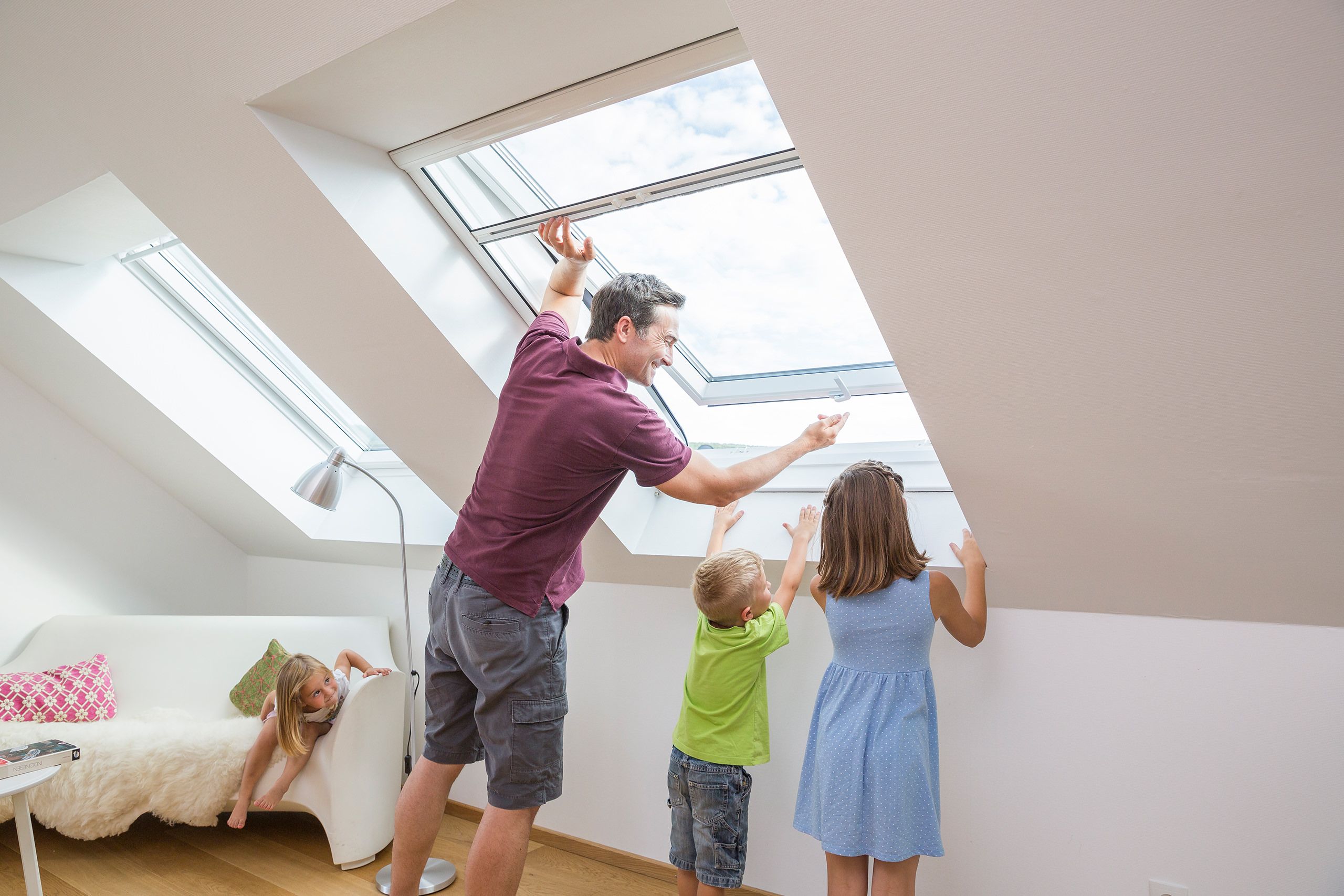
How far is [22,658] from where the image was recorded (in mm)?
3273

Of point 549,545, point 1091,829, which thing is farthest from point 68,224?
point 1091,829

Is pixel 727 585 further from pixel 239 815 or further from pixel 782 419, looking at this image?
pixel 239 815

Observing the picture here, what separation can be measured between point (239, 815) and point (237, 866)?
0.56 ft

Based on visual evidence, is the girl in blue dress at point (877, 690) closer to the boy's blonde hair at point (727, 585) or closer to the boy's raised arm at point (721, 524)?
the boy's blonde hair at point (727, 585)

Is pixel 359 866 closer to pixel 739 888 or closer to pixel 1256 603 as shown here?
pixel 739 888

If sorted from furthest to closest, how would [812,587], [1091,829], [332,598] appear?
1. [332,598]
2. [812,587]
3. [1091,829]

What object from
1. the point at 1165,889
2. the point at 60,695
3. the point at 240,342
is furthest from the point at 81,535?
the point at 1165,889

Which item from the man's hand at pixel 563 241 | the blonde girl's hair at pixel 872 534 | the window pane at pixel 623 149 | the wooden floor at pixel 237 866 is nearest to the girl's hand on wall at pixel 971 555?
the blonde girl's hair at pixel 872 534

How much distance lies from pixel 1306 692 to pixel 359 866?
2.63m

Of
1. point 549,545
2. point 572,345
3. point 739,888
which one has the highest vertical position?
point 572,345

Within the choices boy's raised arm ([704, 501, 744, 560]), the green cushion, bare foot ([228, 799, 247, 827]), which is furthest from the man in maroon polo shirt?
the green cushion

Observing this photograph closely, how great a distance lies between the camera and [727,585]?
6.35 feet

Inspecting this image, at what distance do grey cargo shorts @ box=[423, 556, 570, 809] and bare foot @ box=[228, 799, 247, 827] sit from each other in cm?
140

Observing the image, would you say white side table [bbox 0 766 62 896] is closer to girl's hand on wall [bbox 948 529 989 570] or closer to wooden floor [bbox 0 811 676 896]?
wooden floor [bbox 0 811 676 896]
